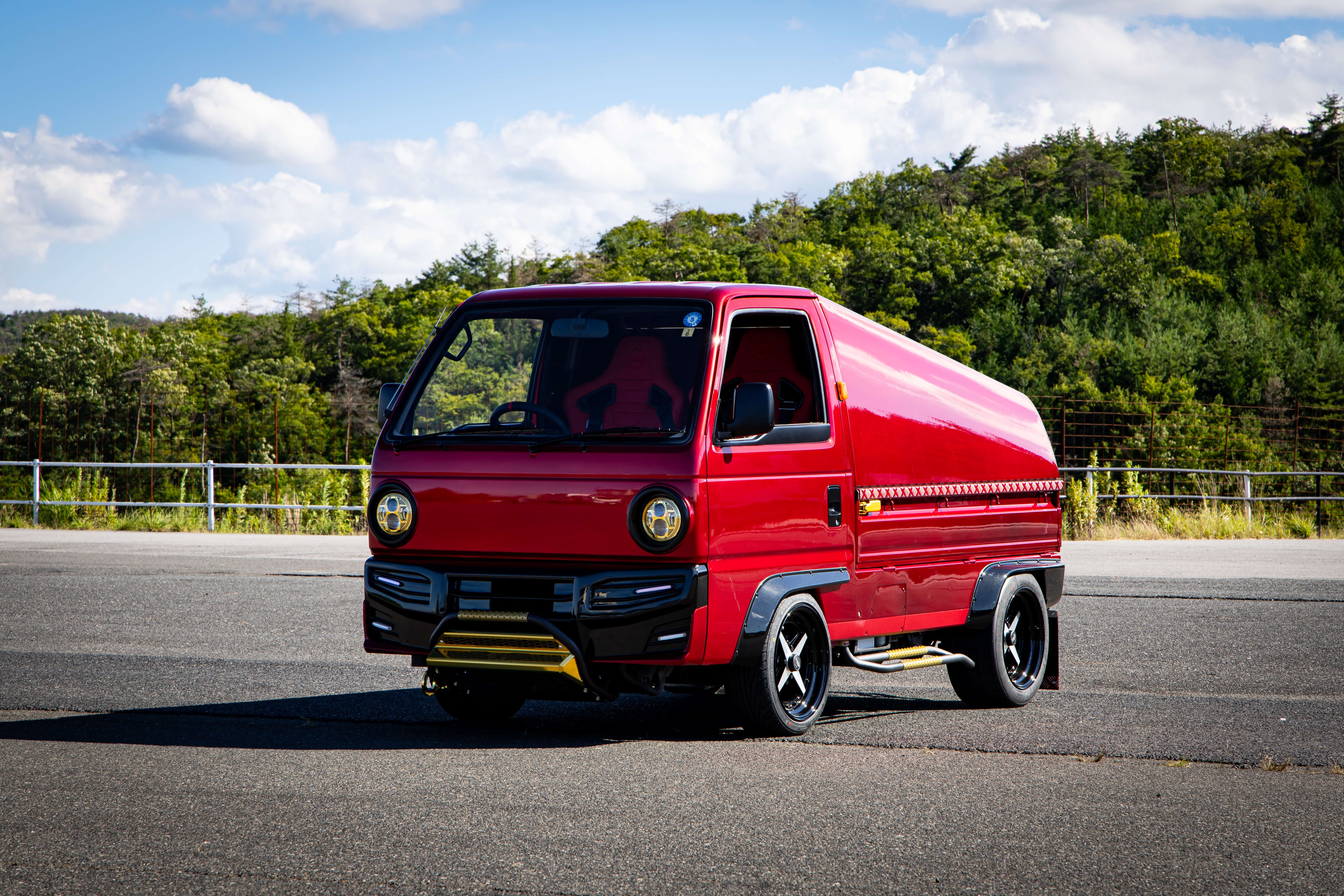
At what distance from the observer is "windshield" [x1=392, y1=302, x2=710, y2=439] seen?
21.4 feet

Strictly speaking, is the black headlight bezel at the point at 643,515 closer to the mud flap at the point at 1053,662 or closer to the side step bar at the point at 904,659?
the side step bar at the point at 904,659

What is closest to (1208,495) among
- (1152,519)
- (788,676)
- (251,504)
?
(1152,519)

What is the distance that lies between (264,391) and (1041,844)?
74445mm

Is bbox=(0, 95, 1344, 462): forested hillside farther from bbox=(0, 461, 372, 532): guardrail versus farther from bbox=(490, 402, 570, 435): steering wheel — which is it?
bbox=(490, 402, 570, 435): steering wheel

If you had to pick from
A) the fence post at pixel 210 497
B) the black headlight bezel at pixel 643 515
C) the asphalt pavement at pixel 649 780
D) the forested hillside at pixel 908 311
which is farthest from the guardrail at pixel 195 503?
the forested hillside at pixel 908 311

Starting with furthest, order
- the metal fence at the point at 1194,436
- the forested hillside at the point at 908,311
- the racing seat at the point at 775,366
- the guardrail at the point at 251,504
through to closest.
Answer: the forested hillside at the point at 908,311
the metal fence at the point at 1194,436
the guardrail at the point at 251,504
the racing seat at the point at 775,366

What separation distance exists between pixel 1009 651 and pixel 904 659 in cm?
122

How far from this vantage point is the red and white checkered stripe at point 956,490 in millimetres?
7125

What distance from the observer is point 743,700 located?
255 inches

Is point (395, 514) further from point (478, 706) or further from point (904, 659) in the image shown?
point (904, 659)

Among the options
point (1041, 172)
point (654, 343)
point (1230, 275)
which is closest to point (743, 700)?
point (654, 343)

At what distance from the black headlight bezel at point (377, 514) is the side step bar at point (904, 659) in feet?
7.82

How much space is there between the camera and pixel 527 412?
668 cm

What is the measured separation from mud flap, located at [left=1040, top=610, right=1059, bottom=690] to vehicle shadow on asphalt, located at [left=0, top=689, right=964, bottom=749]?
2.15ft
